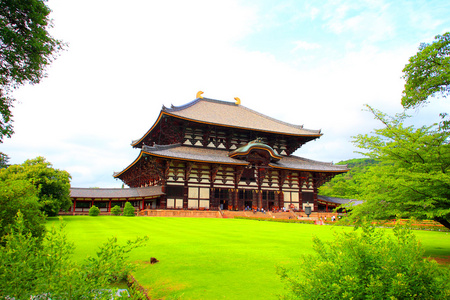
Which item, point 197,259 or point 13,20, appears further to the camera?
point 13,20

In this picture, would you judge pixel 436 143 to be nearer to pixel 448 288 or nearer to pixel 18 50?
pixel 448 288

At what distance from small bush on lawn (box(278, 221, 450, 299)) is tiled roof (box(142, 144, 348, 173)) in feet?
92.6

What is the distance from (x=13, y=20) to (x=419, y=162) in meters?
15.6

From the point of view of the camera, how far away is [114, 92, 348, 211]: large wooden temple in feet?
114

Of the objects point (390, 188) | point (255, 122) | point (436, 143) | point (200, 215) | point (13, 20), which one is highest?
point (255, 122)

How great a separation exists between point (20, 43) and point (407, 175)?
47.1 ft

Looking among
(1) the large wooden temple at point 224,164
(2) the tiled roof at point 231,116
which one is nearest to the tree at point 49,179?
(1) the large wooden temple at point 224,164

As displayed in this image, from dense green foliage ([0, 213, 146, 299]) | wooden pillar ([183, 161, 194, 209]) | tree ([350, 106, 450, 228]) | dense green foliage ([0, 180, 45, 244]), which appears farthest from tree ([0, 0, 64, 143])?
wooden pillar ([183, 161, 194, 209])

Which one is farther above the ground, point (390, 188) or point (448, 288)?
point (390, 188)

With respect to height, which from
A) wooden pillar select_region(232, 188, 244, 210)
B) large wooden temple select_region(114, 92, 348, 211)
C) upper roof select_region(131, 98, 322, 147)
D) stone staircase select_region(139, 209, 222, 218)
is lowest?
stone staircase select_region(139, 209, 222, 218)

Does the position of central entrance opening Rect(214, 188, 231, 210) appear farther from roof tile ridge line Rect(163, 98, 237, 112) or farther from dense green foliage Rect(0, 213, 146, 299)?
dense green foliage Rect(0, 213, 146, 299)

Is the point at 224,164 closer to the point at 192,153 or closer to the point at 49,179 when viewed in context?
the point at 192,153

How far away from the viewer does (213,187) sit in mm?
36656

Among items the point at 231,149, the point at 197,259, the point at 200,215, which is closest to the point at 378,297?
the point at 197,259
